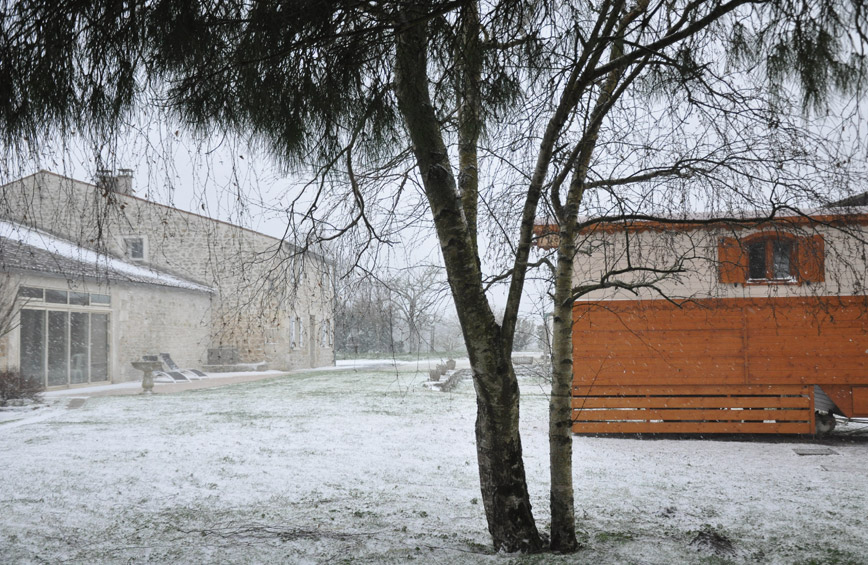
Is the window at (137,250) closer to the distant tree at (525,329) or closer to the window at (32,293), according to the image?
the window at (32,293)

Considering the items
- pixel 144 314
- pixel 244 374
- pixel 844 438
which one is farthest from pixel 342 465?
pixel 244 374

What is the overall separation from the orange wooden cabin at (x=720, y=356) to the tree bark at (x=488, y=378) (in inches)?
196

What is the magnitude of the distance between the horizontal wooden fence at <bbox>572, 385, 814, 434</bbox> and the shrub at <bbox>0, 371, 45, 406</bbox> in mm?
11396

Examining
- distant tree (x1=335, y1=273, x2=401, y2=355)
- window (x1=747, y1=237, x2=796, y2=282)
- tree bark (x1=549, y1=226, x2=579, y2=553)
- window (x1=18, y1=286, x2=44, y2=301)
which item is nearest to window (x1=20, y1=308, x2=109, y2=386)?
window (x1=18, y1=286, x2=44, y2=301)

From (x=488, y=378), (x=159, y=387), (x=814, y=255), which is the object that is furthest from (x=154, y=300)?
(x=814, y=255)

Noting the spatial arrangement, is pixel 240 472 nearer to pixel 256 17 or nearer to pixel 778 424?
pixel 256 17

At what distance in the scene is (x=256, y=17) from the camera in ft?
9.57

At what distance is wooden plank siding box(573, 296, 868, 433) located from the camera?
29.7 ft

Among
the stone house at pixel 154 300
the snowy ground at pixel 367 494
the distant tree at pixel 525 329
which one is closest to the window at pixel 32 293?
the stone house at pixel 154 300

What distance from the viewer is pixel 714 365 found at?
30.5 ft

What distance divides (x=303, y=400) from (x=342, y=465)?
6.85 meters

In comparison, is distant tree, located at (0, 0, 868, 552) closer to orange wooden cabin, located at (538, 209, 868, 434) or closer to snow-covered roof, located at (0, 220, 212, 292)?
orange wooden cabin, located at (538, 209, 868, 434)

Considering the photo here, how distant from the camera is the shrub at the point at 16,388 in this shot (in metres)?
12.9

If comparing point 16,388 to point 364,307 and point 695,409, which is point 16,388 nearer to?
point 364,307
